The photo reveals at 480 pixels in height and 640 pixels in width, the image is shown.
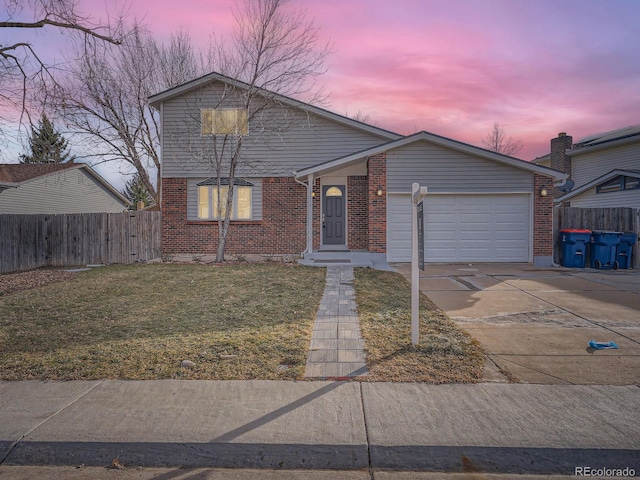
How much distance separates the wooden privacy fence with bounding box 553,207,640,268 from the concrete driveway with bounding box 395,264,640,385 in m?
3.09

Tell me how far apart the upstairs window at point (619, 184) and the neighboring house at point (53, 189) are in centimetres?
2623

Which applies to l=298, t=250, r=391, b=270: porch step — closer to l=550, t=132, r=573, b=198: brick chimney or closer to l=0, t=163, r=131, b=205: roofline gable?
l=0, t=163, r=131, b=205: roofline gable

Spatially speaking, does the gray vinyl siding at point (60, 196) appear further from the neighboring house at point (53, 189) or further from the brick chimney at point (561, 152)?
the brick chimney at point (561, 152)

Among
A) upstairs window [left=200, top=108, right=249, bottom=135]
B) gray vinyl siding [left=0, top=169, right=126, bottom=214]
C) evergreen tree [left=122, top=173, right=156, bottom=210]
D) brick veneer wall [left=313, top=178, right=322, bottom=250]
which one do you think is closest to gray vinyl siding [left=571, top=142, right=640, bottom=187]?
brick veneer wall [left=313, top=178, right=322, bottom=250]

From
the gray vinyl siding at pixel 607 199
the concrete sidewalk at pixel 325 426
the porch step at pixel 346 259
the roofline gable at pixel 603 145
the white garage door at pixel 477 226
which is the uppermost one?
the roofline gable at pixel 603 145

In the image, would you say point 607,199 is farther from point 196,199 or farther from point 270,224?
point 196,199

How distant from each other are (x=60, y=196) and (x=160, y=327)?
2429 centimetres

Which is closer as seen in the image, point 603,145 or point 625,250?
point 625,250

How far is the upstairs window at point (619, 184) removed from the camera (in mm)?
17750

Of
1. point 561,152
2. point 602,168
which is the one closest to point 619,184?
point 602,168

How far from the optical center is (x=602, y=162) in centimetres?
2286

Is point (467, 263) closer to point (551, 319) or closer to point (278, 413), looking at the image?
point (551, 319)

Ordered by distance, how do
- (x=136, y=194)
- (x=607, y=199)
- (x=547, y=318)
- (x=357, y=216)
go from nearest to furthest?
(x=547, y=318)
(x=357, y=216)
(x=607, y=199)
(x=136, y=194)

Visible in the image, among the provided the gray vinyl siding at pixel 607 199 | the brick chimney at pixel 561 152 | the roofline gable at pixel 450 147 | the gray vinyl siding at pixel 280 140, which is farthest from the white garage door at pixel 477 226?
the brick chimney at pixel 561 152
